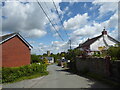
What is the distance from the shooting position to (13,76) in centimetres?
1716

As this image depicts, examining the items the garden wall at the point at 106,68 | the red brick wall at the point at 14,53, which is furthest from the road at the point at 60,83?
the red brick wall at the point at 14,53

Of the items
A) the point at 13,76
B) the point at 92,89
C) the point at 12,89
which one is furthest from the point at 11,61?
the point at 92,89

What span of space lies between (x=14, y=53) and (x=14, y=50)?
45 cm

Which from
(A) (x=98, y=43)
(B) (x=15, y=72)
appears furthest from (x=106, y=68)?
(A) (x=98, y=43)

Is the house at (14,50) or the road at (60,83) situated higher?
the house at (14,50)

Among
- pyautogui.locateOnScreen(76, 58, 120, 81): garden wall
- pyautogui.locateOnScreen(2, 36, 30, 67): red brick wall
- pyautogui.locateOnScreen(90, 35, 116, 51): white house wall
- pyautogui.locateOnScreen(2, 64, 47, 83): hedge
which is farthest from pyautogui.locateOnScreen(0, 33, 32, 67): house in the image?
pyautogui.locateOnScreen(90, 35, 116, 51): white house wall

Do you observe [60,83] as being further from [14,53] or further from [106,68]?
[14,53]

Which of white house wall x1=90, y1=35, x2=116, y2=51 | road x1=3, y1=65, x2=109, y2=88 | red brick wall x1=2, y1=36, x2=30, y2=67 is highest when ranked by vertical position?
white house wall x1=90, y1=35, x2=116, y2=51

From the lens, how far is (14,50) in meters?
23.4

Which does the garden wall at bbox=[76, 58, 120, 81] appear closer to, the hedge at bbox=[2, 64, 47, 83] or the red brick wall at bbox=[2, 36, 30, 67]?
the hedge at bbox=[2, 64, 47, 83]

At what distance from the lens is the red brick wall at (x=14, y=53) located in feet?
70.7

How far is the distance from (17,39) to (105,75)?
589 inches

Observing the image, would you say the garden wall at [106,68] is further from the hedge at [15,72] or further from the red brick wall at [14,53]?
the red brick wall at [14,53]

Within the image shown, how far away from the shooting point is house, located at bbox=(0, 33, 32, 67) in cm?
2149
